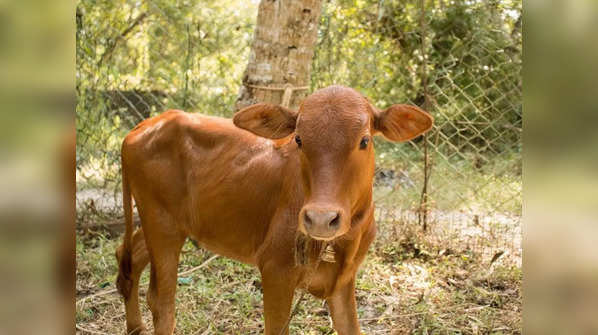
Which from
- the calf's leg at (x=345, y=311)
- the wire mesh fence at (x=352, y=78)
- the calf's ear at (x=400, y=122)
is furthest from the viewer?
the wire mesh fence at (x=352, y=78)

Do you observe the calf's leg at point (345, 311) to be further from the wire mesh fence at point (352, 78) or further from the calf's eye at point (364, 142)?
the wire mesh fence at point (352, 78)

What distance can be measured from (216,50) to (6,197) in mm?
5343

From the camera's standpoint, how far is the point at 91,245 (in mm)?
5387

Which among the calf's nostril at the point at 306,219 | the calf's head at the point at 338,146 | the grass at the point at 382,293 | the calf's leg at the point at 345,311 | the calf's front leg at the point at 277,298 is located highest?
the calf's head at the point at 338,146

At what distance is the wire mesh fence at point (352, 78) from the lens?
5.62 m

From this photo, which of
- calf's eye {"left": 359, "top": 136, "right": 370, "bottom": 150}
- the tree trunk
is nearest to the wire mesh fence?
the tree trunk

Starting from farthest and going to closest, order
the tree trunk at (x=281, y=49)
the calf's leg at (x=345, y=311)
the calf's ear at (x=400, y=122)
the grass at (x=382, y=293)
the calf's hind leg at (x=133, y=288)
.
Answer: the tree trunk at (x=281, y=49)
the grass at (x=382, y=293)
the calf's hind leg at (x=133, y=288)
the calf's leg at (x=345, y=311)
the calf's ear at (x=400, y=122)

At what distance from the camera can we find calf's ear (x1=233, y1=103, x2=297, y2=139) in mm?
2805

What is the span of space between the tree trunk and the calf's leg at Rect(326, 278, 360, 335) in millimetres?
1748

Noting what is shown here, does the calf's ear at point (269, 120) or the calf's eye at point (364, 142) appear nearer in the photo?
the calf's eye at point (364, 142)

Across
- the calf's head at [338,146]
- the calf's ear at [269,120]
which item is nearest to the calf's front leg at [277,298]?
the calf's head at [338,146]

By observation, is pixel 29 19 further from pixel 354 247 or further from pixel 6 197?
pixel 354 247

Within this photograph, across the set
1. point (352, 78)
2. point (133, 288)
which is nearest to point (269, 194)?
point (133, 288)

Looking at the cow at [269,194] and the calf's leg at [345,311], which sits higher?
the cow at [269,194]
